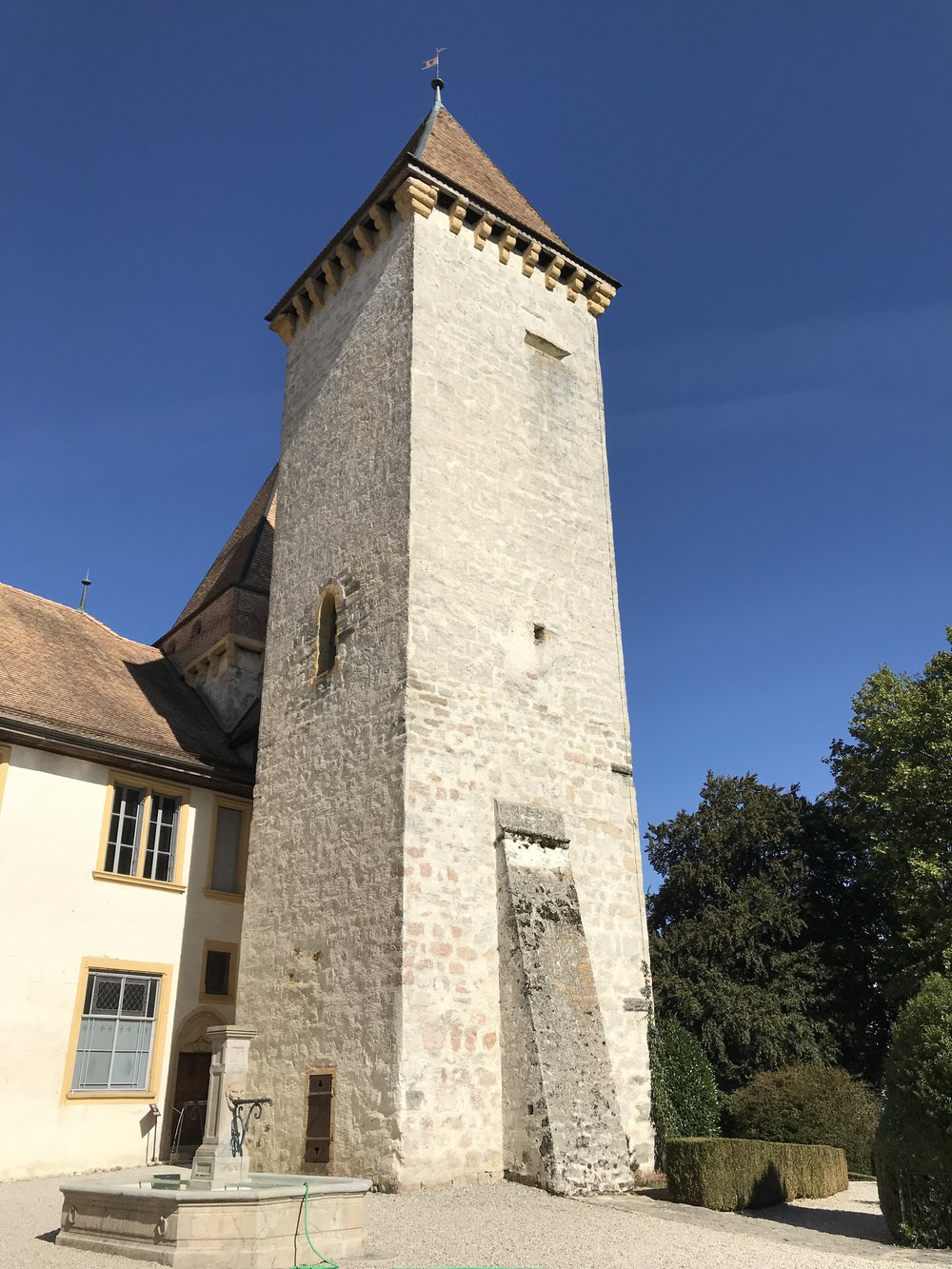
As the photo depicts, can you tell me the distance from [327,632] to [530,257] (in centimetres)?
734

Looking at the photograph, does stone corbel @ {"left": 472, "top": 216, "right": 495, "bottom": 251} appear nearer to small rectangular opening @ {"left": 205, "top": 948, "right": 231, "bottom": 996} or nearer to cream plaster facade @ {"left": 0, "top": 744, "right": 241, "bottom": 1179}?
cream plaster facade @ {"left": 0, "top": 744, "right": 241, "bottom": 1179}

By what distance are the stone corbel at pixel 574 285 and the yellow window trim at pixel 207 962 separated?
1225cm

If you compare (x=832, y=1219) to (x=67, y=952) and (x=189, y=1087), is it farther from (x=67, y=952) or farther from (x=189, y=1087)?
(x=67, y=952)

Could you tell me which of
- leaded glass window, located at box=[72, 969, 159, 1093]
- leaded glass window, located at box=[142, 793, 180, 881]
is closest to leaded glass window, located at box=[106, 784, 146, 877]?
leaded glass window, located at box=[142, 793, 180, 881]

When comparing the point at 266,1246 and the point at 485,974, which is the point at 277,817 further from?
the point at 266,1246

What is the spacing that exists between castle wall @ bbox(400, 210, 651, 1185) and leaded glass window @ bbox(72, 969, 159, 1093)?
18.1 feet

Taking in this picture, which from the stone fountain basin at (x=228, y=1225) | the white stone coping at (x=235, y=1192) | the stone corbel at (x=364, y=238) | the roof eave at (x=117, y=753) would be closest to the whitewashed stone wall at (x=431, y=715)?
the stone corbel at (x=364, y=238)

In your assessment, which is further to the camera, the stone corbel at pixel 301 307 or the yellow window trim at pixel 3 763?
the stone corbel at pixel 301 307

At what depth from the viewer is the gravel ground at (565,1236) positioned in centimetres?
764

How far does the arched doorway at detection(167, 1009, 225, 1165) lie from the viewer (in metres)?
14.4

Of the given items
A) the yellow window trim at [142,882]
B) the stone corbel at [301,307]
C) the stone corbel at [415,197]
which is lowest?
the yellow window trim at [142,882]

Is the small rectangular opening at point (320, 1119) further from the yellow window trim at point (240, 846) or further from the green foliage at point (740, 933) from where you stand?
the green foliage at point (740, 933)

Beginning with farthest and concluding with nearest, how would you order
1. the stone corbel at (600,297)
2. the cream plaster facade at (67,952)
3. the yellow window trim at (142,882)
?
the stone corbel at (600,297), the yellow window trim at (142,882), the cream plaster facade at (67,952)

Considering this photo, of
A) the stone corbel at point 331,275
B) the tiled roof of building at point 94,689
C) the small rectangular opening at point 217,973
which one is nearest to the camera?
the tiled roof of building at point 94,689
